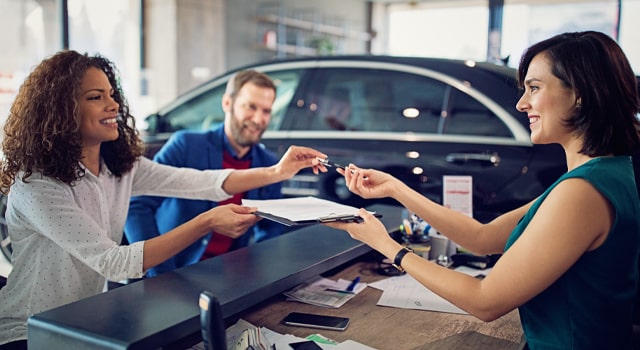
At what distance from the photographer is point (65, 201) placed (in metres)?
1.59

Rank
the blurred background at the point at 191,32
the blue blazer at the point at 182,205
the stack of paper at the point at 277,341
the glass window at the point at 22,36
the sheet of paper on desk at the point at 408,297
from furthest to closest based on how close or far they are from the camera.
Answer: the blurred background at the point at 191,32
the glass window at the point at 22,36
the blue blazer at the point at 182,205
the sheet of paper on desk at the point at 408,297
the stack of paper at the point at 277,341

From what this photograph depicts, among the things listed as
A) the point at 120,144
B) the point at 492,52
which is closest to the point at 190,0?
the point at 492,52

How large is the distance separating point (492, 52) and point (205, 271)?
5.97m

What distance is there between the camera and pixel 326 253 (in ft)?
5.84

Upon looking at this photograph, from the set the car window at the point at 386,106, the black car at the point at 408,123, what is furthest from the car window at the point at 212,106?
the car window at the point at 386,106

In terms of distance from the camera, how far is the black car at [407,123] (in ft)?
9.44

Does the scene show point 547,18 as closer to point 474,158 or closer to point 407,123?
point 407,123

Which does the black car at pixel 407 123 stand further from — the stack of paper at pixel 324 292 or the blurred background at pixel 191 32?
the blurred background at pixel 191 32

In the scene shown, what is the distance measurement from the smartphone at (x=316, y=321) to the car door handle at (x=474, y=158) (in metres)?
1.64

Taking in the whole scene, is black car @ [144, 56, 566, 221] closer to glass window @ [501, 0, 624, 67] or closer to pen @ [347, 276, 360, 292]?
pen @ [347, 276, 360, 292]

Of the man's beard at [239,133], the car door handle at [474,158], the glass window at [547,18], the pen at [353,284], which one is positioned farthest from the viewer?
the glass window at [547,18]

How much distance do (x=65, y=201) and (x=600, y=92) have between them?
1.35 metres

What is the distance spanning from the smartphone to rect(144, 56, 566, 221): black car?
1.44 m

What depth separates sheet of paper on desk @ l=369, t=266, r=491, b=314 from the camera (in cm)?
166
